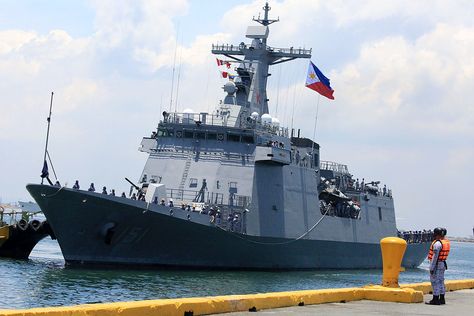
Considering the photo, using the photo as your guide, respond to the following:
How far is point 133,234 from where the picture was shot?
25.7 metres

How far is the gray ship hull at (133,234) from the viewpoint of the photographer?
2491 cm

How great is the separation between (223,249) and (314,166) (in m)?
9.43

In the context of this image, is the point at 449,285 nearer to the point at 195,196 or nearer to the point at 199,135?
the point at 195,196

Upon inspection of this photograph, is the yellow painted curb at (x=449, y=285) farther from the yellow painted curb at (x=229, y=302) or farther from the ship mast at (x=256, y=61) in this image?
the ship mast at (x=256, y=61)

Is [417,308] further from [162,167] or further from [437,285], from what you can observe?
[162,167]

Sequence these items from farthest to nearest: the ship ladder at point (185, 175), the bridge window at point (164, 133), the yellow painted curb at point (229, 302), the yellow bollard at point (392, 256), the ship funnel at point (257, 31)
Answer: the ship funnel at point (257, 31)
the bridge window at point (164, 133)
the ship ladder at point (185, 175)
the yellow bollard at point (392, 256)
the yellow painted curb at point (229, 302)

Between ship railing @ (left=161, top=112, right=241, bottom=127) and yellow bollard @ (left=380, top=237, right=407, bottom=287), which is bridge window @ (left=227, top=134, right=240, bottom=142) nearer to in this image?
ship railing @ (left=161, top=112, right=241, bottom=127)

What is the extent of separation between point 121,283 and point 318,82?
14.5 metres

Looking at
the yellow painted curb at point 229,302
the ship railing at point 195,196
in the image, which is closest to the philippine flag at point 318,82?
the ship railing at point 195,196

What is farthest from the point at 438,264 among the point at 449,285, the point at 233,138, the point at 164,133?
the point at 164,133

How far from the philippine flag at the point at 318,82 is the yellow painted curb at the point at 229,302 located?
20.4m

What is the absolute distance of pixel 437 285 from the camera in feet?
38.4

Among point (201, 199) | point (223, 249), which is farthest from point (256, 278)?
point (201, 199)

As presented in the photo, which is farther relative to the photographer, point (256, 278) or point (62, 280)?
point (256, 278)
